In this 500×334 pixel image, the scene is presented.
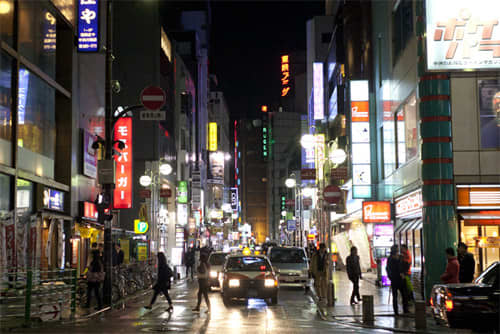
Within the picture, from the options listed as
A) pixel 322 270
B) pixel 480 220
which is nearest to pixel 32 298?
pixel 322 270

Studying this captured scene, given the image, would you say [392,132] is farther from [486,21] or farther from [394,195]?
[486,21]

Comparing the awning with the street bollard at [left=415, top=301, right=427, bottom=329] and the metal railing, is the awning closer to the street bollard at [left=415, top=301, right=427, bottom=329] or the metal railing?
the street bollard at [left=415, top=301, right=427, bottom=329]

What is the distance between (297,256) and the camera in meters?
32.3

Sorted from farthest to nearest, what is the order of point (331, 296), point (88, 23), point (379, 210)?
point (379, 210) → point (88, 23) → point (331, 296)

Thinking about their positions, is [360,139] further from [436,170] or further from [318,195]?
[436,170]

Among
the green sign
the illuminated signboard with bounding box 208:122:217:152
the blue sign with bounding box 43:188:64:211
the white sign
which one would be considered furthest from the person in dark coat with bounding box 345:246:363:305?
the illuminated signboard with bounding box 208:122:217:152

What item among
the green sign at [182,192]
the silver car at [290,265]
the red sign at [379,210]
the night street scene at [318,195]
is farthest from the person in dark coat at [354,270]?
the green sign at [182,192]

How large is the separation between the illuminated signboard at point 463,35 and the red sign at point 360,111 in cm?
1415

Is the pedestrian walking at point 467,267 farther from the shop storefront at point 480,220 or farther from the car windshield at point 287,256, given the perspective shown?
the car windshield at point 287,256

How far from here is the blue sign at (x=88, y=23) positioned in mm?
30703

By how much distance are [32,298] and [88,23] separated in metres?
17.0

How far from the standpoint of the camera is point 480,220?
2281 centimetres

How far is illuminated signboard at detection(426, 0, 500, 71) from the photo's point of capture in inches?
799

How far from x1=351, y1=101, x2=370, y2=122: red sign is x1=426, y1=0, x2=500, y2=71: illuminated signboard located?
557 inches
